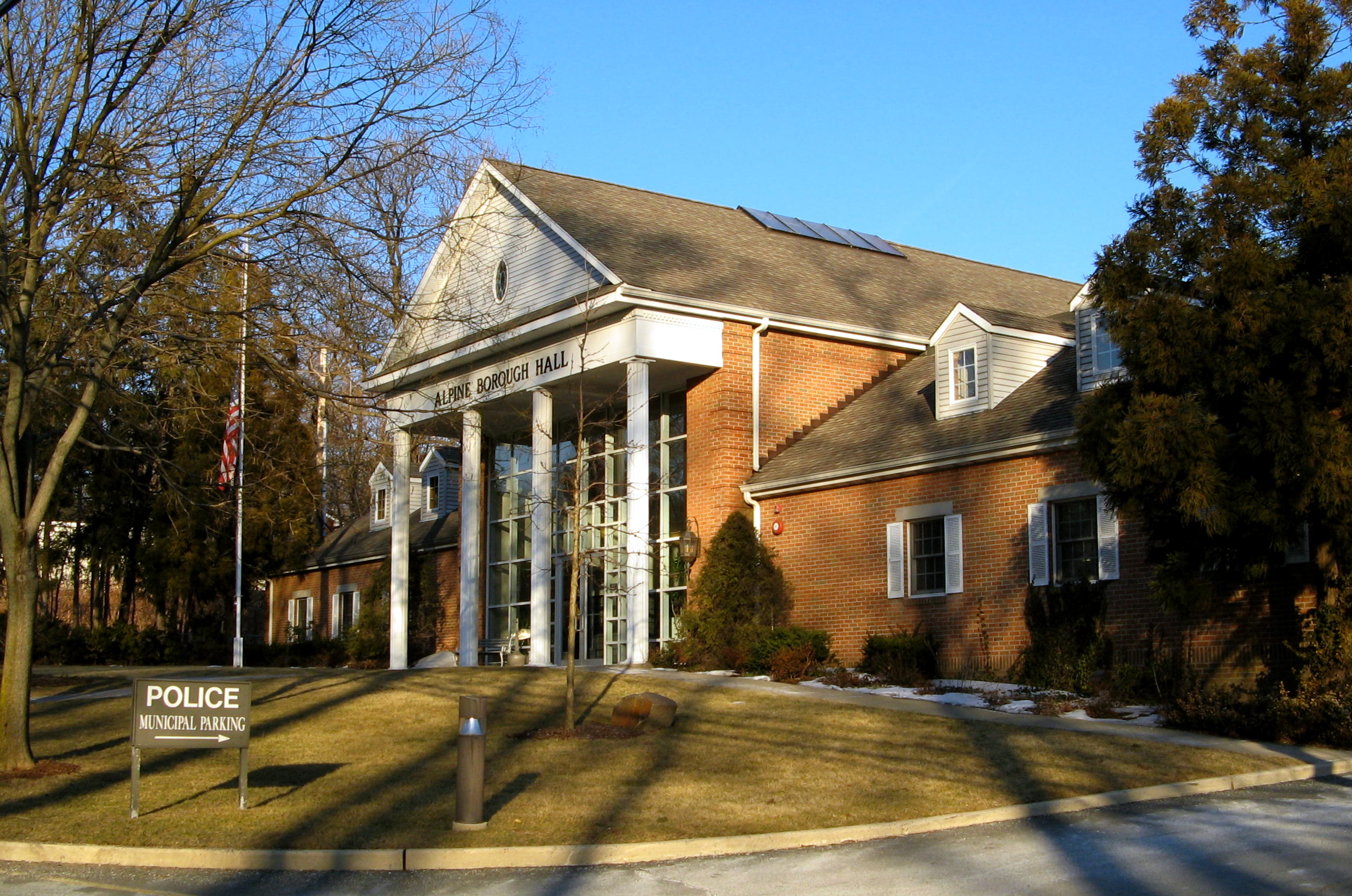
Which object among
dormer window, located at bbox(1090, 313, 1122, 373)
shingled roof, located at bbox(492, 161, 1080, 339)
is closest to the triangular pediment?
shingled roof, located at bbox(492, 161, 1080, 339)

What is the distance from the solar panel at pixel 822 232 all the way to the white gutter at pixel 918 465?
971cm

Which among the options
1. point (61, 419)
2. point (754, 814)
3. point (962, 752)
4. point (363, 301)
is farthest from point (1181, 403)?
point (61, 419)

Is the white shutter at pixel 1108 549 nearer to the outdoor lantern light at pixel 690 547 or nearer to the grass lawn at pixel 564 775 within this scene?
the grass lawn at pixel 564 775

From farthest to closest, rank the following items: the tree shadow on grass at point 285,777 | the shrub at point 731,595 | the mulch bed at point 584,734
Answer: the shrub at point 731,595 → the mulch bed at point 584,734 → the tree shadow on grass at point 285,777

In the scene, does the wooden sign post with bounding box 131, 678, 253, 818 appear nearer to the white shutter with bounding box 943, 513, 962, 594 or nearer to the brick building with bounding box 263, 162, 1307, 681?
the brick building with bounding box 263, 162, 1307, 681

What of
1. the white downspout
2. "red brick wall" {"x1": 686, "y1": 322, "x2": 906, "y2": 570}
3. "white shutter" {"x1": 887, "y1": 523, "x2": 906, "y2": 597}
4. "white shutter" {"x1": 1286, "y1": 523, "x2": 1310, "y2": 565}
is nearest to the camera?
"white shutter" {"x1": 1286, "y1": 523, "x2": 1310, "y2": 565}

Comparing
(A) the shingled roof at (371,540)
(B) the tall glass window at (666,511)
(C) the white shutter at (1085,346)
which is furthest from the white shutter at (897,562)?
(A) the shingled roof at (371,540)

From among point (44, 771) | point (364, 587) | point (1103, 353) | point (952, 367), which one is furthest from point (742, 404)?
point (364, 587)

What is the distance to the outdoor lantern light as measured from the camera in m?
25.5

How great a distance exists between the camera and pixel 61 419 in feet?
81.1

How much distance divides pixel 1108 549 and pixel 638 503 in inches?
341

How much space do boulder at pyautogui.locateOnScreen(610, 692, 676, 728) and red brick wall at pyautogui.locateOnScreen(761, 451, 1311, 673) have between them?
7.08m

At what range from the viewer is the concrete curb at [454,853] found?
10094 mm

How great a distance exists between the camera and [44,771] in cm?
1381
